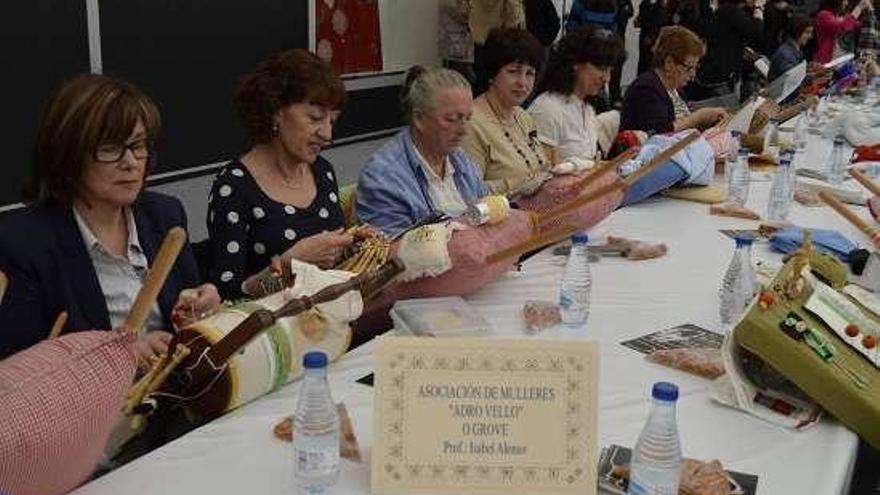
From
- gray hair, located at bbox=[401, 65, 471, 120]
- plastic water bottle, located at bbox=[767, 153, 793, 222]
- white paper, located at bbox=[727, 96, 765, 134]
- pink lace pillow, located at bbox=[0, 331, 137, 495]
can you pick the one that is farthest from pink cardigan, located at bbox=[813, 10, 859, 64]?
pink lace pillow, located at bbox=[0, 331, 137, 495]

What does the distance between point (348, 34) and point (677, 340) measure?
4.52 metres

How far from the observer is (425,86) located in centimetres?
252

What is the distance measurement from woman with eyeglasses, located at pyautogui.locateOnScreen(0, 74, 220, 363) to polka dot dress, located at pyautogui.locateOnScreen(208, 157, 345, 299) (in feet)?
1.23

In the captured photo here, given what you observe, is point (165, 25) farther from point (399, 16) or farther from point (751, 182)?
point (751, 182)

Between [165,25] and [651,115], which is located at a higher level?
[165,25]

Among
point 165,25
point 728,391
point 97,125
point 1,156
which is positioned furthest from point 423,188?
point 165,25

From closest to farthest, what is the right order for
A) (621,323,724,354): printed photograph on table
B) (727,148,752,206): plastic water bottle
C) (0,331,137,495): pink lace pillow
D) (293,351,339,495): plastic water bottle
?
(0,331,137,495): pink lace pillow < (293,351,339,495): plastic water bottle < (621,323,724,354): printed photograph on table < (727,148,752,206): plastic water bottle

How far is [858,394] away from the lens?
1436 millimetres

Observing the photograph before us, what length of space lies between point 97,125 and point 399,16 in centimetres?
484

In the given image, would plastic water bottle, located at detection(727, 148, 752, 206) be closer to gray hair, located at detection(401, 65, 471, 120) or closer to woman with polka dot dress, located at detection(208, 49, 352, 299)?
gray hair, located at detection(401, 65, 471, 120)

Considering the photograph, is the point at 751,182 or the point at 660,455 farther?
the point at 751,182

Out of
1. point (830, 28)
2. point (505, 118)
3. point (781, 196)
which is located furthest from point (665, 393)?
point (830, 28)

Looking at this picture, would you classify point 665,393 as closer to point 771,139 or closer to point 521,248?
point 521,248

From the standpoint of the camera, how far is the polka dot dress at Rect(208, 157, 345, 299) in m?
2.15
